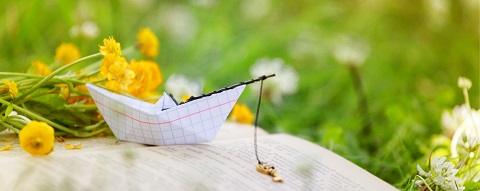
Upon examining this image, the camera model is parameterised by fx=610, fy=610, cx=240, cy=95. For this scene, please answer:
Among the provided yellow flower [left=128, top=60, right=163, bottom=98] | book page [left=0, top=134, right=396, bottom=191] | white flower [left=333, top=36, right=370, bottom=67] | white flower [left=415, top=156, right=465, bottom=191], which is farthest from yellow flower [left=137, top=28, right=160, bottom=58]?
white flower [left=333, top=36, right=370, bottom=67]

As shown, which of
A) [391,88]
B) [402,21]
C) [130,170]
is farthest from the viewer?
[402,21]

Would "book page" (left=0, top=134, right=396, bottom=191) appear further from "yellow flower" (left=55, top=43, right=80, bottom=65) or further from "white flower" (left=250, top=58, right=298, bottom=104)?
"white flower" (left=250, top=58, right=298, bottom=104)

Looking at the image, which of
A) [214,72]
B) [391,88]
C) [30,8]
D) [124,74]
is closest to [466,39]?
[391,88]

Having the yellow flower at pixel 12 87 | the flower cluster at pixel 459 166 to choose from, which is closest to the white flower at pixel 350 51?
the flower cluster at pixel 459 166

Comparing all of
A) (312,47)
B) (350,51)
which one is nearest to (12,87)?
(350,51)

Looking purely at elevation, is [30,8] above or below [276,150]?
above

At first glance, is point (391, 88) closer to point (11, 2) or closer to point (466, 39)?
point (466, 39)
